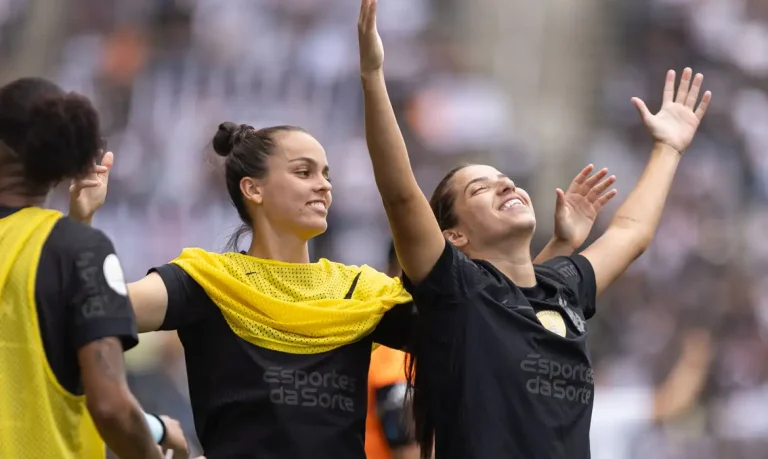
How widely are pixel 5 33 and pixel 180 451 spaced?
242 inches

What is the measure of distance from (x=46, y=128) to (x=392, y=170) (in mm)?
907

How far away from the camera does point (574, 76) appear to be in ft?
30.6

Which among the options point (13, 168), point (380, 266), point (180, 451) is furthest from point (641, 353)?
point (13, 168)

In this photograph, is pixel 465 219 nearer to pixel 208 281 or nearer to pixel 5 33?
pixel 208 281

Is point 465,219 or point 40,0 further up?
point 40,0

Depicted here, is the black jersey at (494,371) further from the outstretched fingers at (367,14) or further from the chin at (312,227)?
the outstretched fingers at (367,14)

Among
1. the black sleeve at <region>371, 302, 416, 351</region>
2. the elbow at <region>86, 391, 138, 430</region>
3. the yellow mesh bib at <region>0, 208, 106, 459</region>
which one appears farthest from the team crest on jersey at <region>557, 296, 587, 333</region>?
the yellow mesh bib at <region>0, 208, 106, 459</region>

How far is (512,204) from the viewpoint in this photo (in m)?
3.49

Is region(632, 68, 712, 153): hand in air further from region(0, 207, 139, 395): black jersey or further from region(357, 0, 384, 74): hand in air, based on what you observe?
region(0, 207, 139, 395): black jersey

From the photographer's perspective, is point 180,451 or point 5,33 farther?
point 5,33

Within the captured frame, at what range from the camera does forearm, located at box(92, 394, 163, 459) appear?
240cm

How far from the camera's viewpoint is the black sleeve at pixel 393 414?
3.85 meters

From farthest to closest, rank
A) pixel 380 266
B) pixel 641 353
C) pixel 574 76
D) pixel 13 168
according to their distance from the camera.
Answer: pixel 574 76 → pixel 641 353 → pixel 380 266 → pixel 13 168

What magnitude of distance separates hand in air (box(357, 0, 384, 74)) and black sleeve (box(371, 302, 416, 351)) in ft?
2.32
